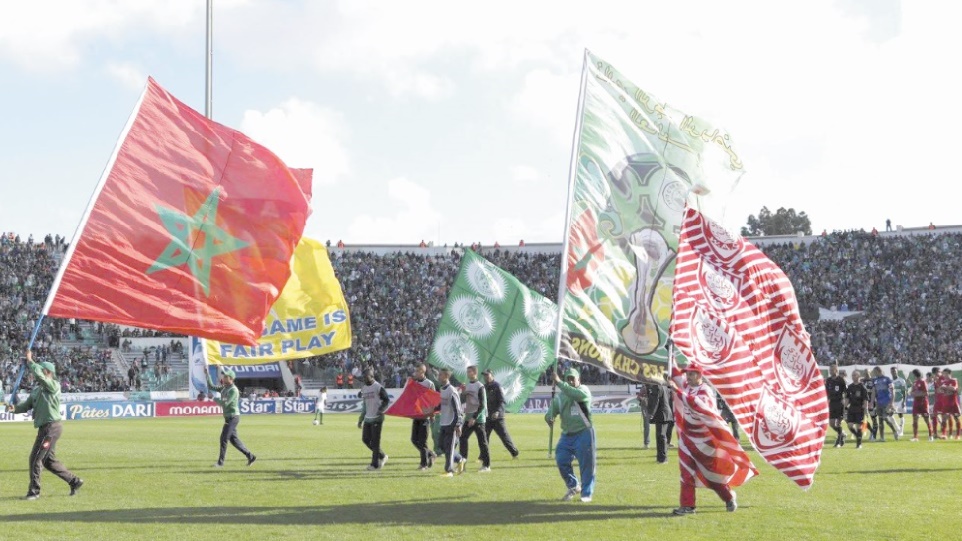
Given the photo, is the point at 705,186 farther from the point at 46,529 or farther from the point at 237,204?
the point at 46,529

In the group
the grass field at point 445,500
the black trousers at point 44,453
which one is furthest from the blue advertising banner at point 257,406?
the black trousers at point 44,453

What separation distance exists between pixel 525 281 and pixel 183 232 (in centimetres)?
5210

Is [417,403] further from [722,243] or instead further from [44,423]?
[722,243]

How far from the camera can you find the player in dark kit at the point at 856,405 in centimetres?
2491

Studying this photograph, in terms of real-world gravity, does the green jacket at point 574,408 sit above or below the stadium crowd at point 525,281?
below

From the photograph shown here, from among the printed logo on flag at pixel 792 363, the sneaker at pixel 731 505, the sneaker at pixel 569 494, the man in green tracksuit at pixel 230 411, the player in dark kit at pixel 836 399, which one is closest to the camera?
the printed logo on flag at pixel 792 363

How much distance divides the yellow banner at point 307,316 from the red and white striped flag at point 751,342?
893 centimetres

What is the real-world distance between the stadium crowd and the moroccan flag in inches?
1544

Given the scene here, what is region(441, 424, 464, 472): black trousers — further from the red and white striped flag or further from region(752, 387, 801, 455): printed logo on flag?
region(752, 387, 801, 455): printed logo on flag

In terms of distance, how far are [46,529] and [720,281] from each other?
9.03m

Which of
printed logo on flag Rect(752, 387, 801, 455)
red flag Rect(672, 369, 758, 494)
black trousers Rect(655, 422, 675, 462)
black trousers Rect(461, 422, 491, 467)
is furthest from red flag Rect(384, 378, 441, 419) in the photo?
printed logo on flag Rect(752, 387, 801, 455)

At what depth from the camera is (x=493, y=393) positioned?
816 inches

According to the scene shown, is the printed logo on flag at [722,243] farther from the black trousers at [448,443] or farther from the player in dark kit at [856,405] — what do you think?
the player in dark kit at [856,405]

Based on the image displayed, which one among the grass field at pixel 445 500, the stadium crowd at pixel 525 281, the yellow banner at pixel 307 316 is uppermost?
the stadium crowd at pixel 525 281
